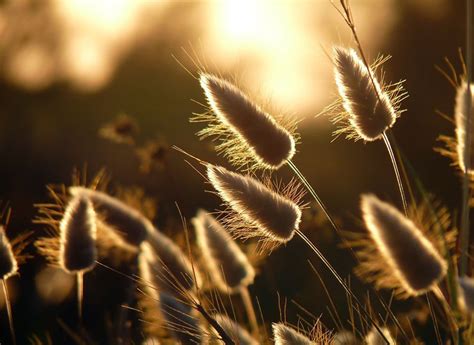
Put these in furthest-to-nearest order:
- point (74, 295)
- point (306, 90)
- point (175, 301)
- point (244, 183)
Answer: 1. point (74, 295)
2. point (306, 90)
3. point (175, 301)
4. point (244, 183)

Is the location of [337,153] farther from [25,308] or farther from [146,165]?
[146,165]

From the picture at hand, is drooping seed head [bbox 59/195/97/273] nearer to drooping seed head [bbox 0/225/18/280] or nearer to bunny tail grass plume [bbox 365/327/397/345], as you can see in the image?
drooping seed head [bbox 0/225/18/280]

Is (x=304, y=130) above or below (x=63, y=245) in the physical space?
below

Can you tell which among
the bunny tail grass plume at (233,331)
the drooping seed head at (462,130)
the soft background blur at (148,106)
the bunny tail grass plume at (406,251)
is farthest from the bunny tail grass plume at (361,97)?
the soft background blur at (148,106)

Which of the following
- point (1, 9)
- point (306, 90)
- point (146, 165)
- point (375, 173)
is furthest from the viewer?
point (1, 9)

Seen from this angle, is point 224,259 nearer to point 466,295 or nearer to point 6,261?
point 6,261

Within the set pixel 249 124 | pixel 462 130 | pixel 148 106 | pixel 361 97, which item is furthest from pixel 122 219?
pixel 148 106

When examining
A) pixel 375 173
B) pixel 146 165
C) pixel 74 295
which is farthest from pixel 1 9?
pixel 146 165

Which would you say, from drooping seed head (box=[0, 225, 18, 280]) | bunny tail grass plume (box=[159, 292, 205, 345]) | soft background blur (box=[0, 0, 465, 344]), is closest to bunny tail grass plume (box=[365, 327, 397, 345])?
bunny tail grass plume (box=[159, 292, 205, 345])
